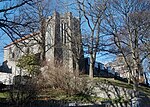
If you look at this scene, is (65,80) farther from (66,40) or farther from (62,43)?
(66,40)

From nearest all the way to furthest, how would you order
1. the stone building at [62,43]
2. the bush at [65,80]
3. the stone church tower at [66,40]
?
the bush at [65,80] → the stone building at [62,43] → the stone church tower at [66,40]

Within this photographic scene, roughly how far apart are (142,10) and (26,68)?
45.5ft

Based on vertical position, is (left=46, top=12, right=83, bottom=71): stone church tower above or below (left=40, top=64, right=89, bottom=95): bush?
above

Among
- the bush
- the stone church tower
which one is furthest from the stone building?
the bush

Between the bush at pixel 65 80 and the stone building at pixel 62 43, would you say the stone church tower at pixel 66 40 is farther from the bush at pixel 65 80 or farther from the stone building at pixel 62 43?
the bush at pixel 65 80

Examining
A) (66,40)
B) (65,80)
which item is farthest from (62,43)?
(65,80)

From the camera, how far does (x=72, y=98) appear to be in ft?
75.5

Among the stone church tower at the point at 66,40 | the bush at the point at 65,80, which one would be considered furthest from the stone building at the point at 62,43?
the bush at the point at 65,80

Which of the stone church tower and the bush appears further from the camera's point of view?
the stone church tower

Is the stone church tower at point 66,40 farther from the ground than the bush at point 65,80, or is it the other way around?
the stone church tower at point 66,40

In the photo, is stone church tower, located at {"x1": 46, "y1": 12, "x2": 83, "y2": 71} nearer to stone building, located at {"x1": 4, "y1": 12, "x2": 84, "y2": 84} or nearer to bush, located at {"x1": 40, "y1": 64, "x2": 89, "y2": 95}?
stone building, located at {"x1": 4, "y1": 12, "x2": 84, "y2": 84}

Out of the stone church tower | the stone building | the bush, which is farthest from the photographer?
the stone church tower

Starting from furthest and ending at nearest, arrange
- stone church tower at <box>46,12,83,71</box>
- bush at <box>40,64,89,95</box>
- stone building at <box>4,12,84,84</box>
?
stone church tower at <box>46,12,83,71</box> < stone building at <box>4,12,84,84</box> < bush at <box>40,64,89,95</box>

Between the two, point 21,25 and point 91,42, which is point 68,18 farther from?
point 21,25
